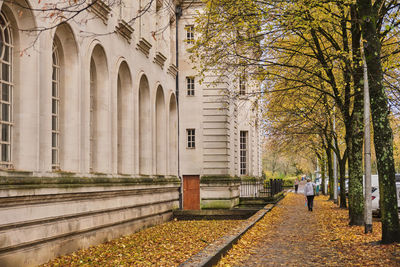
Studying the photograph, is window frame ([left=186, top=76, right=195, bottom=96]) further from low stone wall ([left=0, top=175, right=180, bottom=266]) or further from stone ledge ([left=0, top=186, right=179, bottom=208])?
stone ledge ([left=0, top=186, right=179, bottom=208])

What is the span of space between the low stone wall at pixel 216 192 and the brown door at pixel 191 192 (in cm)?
24

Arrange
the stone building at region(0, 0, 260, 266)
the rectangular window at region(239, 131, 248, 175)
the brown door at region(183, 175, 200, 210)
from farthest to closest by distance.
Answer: the rectangular window at region(239, 131, 248, 175) < the brown door at region(183, 175, 200, 210) < the stone building at region(0, 0, 260, 266)

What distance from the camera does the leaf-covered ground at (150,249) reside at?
12531mm

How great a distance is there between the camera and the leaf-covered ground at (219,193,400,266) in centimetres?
1112

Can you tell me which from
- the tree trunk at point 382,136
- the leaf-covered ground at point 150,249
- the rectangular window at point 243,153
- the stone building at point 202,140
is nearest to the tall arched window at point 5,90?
the leaf-covered ground at point 150,249

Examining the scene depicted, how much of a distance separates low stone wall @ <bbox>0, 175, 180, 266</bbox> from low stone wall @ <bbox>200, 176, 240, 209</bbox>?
834cm

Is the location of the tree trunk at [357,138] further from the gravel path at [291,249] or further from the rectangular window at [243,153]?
the rectangular window at [243,153]

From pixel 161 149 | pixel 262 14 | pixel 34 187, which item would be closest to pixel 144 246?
pixel 34 187

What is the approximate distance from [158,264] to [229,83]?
67.7ft

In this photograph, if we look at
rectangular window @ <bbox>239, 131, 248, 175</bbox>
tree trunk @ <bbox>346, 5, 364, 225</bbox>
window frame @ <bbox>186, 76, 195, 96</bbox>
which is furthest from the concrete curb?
rectangular window @ <bbox>239, 131, 248, 175</bbox>

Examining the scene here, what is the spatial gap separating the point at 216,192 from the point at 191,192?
1390 mm

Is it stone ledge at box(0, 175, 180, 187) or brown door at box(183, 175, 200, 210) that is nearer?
stone ledge at box(0, 175, 180, 187)

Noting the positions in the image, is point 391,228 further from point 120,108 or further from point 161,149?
point 161,149

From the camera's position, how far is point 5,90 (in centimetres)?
1205
